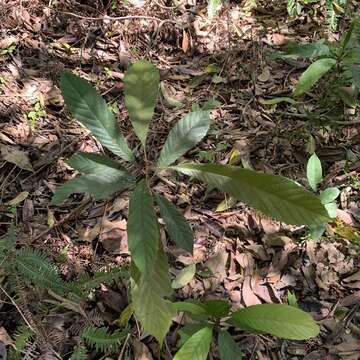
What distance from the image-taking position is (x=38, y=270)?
5.86ft

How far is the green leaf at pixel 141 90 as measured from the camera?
4.87 ft

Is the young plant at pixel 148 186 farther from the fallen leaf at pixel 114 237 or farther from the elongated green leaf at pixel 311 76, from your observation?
the elongated green leaf at pixel 311 76

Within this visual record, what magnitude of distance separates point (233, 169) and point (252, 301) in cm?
106

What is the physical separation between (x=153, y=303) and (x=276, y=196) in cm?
47

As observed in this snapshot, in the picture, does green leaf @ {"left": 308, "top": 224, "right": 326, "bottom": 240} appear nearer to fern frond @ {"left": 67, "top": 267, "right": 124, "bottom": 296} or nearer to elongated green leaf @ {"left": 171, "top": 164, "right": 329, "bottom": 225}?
fern frond @ {"left": 67, "top": 267, "right": 124, "bottom": 296}

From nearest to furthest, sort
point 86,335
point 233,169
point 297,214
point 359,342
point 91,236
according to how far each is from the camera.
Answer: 1. point 297,214
2. point 233,169
3. point 86,335
4. point 359,342
5. point 91,236

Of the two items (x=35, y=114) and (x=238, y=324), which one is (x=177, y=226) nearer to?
(x=238, y=324)

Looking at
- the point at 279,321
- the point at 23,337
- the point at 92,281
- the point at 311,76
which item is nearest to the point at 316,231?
the point at 279,321

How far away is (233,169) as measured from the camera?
1252mm

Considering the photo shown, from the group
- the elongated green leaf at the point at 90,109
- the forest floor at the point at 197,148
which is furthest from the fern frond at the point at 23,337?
the elongated green leaf at the point at 90,109

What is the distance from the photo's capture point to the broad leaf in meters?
1.46

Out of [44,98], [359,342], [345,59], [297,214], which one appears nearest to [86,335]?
[297,214]

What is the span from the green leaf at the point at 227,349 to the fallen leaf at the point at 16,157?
1323 mm

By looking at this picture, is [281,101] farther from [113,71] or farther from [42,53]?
[42,53]
